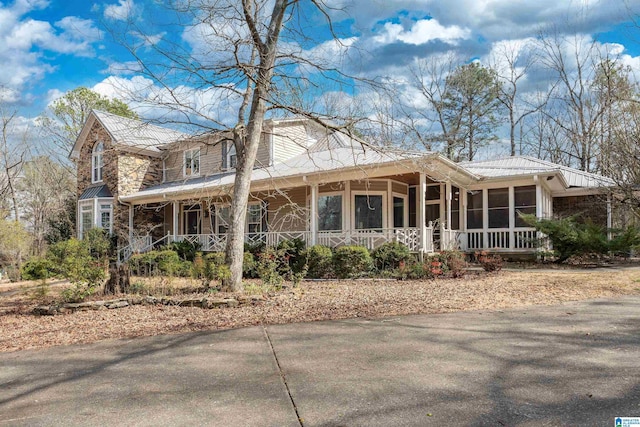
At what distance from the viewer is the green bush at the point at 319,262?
12.2 metres

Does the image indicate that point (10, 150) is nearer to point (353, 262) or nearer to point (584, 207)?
point (353, 262)

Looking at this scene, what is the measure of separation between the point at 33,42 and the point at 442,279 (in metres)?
12.6

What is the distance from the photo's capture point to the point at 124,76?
8359 millimetres

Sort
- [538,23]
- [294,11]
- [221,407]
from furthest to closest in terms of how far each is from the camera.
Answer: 1. [538,23]
2. [294,11]
3. [221,407]

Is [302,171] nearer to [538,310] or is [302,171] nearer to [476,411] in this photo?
[538,310]

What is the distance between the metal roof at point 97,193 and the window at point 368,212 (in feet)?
43.0

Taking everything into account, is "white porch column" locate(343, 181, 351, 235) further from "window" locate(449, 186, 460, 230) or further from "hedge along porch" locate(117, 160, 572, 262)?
"window" locate(449, 186, 460, 230)

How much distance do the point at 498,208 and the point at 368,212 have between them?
16.3 feet

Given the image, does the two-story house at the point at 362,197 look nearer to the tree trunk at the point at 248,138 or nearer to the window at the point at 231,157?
the window at the point at 231,157

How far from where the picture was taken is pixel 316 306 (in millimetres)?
7359

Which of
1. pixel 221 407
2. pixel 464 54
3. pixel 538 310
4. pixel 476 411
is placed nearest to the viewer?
pixel 476 411

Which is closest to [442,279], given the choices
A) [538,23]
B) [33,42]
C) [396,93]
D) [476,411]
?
[396,93]

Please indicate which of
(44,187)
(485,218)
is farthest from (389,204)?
(44,187)

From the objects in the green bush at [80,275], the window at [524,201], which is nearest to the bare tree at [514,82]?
the window at [524,201]
